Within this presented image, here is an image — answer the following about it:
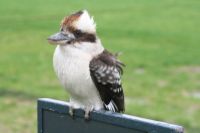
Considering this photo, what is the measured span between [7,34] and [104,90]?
15.0 m

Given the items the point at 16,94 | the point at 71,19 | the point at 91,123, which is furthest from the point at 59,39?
the point at 16,94

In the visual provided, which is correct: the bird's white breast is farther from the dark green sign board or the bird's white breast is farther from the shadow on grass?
the shadow on grass

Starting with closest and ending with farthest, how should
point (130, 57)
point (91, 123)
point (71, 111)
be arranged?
point (91, 123), point (71, 111), point (130, 57)

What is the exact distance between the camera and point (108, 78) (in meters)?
3.86

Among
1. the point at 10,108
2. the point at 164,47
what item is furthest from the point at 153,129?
the point at 164,47

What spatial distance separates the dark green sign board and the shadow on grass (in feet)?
22.6

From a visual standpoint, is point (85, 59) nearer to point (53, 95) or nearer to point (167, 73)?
point (53, 95)

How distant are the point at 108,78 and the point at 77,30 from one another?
35cm

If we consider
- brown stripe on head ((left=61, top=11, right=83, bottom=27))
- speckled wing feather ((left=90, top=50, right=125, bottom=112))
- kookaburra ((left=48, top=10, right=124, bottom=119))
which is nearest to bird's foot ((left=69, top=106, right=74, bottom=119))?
kookaburra ((left=48, top=10, right=124, bottom=119))

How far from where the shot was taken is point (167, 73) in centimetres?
1246

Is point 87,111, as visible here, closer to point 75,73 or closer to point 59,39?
point 75,73

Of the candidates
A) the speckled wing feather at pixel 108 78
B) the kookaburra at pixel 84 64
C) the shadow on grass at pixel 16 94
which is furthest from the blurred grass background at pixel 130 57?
the kookaburra at pixel 84 64

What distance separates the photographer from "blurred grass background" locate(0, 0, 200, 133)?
Answer: 9.62m

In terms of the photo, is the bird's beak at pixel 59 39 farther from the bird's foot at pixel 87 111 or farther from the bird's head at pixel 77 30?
the bird's foot at pixel 87 111
